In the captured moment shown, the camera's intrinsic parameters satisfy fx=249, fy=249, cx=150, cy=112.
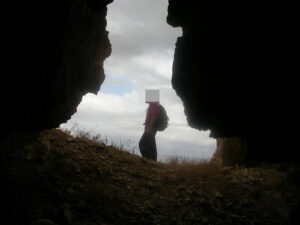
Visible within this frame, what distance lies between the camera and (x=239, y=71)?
11.7 feet

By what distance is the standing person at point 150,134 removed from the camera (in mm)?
7758

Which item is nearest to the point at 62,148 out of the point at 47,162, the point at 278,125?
the point at 47,162

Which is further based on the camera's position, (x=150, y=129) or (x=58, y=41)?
(x=150, y=129)

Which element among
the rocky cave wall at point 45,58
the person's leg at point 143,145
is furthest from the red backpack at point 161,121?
the rocky cave wall at point 45,58

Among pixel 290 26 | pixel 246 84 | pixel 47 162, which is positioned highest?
pixel 290 26

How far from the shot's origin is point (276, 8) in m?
2.99

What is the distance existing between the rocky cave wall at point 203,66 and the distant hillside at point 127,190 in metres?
0.74

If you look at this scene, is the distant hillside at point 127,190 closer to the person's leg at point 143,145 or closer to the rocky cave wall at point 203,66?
the rocky cave wall at point 203,66

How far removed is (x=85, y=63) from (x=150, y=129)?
10.9ft

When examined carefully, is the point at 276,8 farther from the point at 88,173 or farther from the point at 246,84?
the point at 88,173

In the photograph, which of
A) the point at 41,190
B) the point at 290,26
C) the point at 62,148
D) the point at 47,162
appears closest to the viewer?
the point at 290,26

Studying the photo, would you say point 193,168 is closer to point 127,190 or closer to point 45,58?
point 127,190

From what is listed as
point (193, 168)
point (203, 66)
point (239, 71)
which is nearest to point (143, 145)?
point (193, 168)

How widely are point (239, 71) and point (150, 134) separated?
4.58 meters
